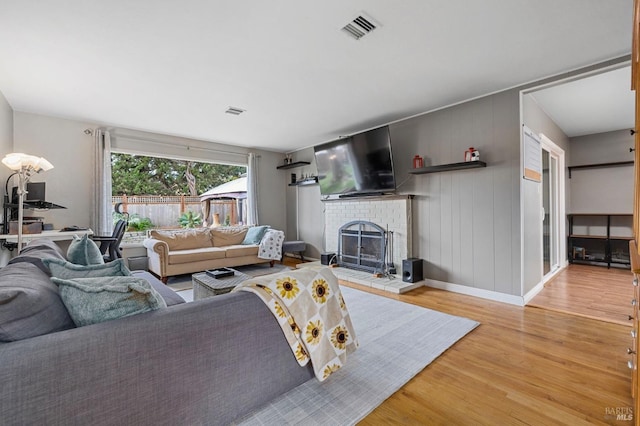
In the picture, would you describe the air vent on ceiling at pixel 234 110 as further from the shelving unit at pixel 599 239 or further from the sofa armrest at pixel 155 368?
the shelving unit at pixel 599 239

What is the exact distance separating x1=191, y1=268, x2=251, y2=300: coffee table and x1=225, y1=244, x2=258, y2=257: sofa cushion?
5.94ft

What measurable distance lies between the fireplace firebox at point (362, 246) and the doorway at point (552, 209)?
2.13 m

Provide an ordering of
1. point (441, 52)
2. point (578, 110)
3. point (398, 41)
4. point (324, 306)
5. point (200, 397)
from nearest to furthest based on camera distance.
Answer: point (200, 397), point (324, 306), point (398, 41), point (441, 52), point (578, 110)

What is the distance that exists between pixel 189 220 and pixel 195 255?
5.83 ft

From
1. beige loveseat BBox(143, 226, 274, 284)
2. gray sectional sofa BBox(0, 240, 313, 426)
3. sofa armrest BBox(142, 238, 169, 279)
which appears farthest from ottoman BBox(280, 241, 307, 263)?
gray sectional sofa BBox(0, 240, 313, 426)

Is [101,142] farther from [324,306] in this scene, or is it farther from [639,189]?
[639,189]

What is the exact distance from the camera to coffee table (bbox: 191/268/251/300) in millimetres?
2469

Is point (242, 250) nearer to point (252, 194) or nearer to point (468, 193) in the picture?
point (252, 194)

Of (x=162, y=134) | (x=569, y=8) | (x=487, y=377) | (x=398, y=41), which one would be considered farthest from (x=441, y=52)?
(x=162, y=134)

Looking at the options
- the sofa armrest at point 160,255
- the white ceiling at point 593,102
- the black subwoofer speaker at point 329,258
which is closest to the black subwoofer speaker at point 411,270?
the black subwoofer speaker at point 329,258

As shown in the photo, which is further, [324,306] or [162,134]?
[162,134]

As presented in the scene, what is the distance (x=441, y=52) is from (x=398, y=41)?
44 cm

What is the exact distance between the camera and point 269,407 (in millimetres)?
1577

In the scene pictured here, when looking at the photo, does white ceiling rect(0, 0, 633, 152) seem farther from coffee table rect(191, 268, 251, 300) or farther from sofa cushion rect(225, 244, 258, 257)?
sofa cushion rect(225, 244, 258, 257)
